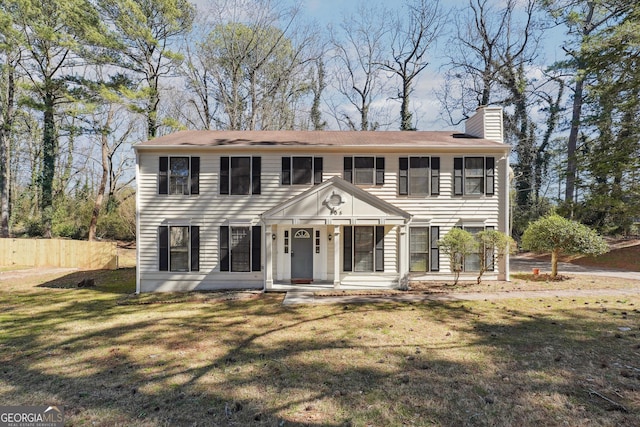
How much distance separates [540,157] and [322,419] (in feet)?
98.3

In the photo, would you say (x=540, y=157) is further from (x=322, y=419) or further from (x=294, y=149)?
(x=322, y=419)

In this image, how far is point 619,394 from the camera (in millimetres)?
3814

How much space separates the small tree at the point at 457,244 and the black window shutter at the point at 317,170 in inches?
194

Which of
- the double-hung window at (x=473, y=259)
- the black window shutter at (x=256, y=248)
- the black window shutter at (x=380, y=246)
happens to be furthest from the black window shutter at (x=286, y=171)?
the double-hung window at (x=473, y=259)

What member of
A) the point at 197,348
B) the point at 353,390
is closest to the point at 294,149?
the point at 197,348

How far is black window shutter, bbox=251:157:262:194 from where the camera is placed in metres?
11.5

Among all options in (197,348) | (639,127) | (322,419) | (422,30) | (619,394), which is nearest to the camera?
(322,419)

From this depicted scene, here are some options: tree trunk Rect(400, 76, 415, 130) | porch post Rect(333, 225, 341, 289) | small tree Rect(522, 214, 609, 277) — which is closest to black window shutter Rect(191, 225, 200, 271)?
porch post Rect(333, 225, 341, 289)

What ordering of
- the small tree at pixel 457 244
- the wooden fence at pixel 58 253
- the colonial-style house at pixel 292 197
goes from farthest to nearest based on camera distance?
the wooden fence at pixel 58 253 < the colonial-style house at pixel 292 197 < the small tree at pixel 457 244

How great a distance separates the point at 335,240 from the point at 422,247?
3.56 meters

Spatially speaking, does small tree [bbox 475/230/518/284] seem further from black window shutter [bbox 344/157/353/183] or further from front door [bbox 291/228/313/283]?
front door [bbox 291/228/313/283]

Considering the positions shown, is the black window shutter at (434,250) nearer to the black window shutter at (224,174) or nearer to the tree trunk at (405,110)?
the black window shutter at (224,174)

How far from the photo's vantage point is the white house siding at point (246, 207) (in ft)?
37.2

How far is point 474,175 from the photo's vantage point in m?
11.7
